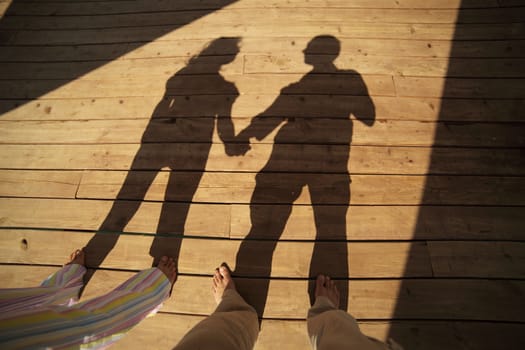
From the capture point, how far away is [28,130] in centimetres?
230

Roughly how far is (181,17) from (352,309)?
9.83 ft

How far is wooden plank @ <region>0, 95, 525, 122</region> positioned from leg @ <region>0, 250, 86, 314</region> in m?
1.23

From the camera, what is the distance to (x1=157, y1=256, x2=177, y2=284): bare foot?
5.62 feet

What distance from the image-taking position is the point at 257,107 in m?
2.24

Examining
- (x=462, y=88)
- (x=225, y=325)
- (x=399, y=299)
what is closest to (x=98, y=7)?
(x=225, y=325)

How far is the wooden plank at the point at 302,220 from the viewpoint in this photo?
5.87ft

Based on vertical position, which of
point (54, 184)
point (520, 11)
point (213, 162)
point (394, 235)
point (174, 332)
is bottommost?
point (174, 332)

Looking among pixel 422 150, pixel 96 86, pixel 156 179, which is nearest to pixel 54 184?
pixel 156 179

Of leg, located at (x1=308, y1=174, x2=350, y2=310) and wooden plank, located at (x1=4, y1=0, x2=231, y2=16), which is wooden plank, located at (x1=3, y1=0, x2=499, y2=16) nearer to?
wooden plank, located at (x1=4, y1=0, x2=231, y2=16)

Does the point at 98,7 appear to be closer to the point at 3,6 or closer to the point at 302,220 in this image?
the point at 3,6

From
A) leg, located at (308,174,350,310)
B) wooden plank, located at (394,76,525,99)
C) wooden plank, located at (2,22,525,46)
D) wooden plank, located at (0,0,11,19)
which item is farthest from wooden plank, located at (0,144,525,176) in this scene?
wooden plank, located at (0,0,11,19)

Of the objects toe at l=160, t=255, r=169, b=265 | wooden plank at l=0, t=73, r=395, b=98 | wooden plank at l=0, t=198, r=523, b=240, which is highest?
wooden plank at l=0, t=73, r=395, b=98

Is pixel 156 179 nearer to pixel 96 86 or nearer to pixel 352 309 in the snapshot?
pixel 96 86

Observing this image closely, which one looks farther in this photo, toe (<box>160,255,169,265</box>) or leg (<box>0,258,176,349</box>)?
toe (<box>160,255,169,265</box>)
